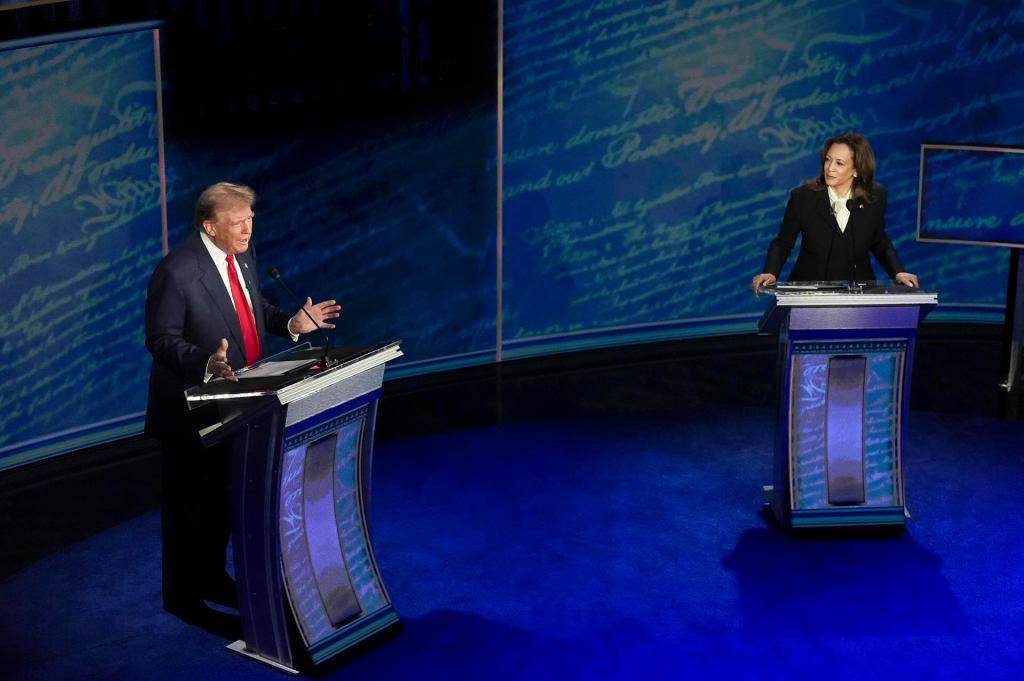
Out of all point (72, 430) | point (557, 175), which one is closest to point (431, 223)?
point (557, 175)

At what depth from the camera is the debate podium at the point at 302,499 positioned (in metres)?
3.70

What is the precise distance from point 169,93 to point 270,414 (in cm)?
209

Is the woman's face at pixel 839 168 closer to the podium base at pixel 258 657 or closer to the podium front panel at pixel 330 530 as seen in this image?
the podium front panel at pixel 330 530

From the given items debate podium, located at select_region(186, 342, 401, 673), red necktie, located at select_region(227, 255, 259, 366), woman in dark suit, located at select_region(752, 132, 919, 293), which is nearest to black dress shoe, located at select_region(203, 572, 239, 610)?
debate podium, located at select_region(186, 342, 401, 673)

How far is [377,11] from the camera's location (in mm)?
5855

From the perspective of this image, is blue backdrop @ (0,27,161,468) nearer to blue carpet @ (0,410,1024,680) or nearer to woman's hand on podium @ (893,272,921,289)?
blue carpet @ (0,410,1024,680)

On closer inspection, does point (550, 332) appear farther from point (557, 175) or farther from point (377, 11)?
point (377, 11)

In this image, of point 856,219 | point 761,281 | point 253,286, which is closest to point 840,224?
point 856,219

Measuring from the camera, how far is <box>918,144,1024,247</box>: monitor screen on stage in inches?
245

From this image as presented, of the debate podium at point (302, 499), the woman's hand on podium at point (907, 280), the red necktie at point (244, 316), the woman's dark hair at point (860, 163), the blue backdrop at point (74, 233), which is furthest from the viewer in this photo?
the woman's dark hair at point (860, 163)

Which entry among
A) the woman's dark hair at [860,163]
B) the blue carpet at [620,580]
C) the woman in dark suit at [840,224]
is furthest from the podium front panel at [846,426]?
the woman's dark hair at [860,163]

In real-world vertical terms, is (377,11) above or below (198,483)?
above

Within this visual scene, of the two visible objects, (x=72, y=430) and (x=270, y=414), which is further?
(x=72, y=430)

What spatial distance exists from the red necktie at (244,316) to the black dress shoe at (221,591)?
0.78m
